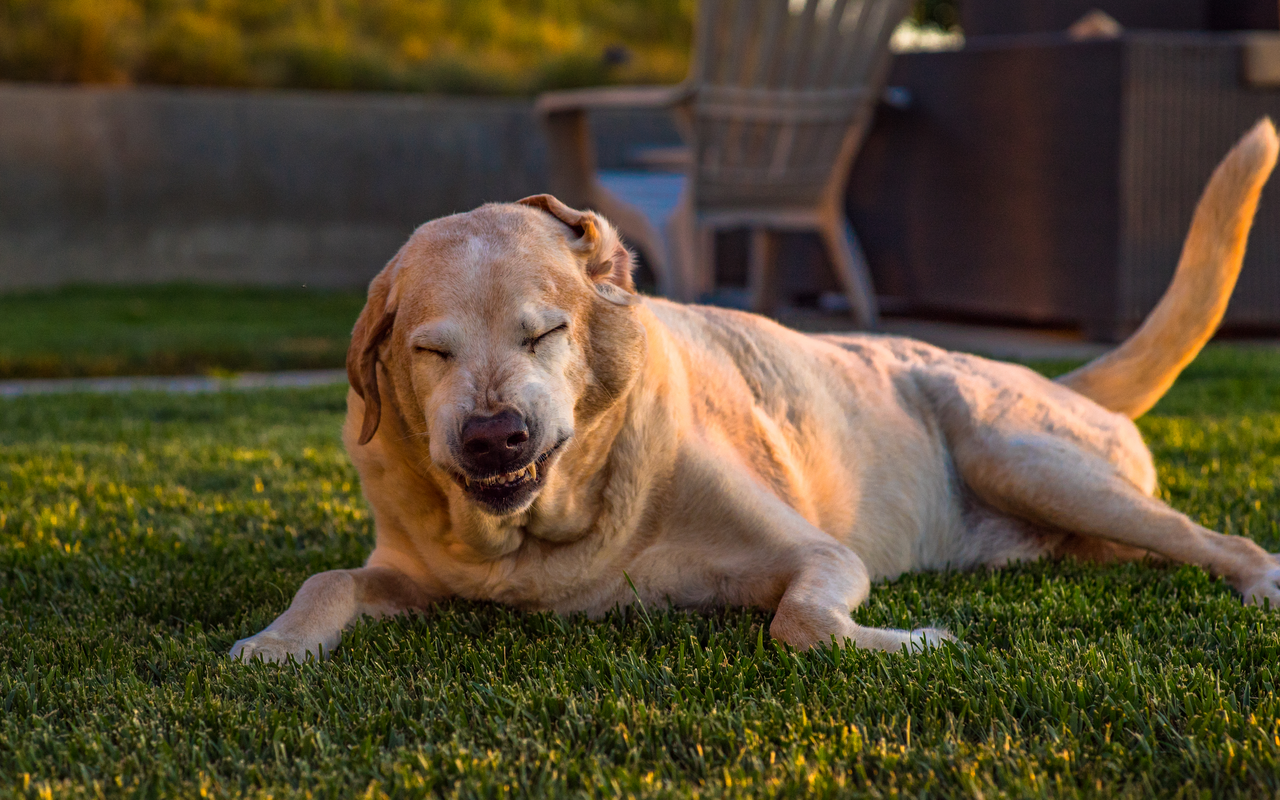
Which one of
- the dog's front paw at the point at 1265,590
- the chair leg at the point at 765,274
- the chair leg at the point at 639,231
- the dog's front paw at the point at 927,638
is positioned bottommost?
the chair leg at the point at 765,274

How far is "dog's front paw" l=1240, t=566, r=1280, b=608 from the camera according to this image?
99.2 inches

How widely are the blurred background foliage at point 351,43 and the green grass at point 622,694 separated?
30.5 ft

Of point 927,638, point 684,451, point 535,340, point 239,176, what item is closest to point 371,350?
point 535,340

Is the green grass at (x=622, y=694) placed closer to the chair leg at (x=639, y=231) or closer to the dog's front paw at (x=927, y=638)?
the dog's front paw at (x=927, y=638)

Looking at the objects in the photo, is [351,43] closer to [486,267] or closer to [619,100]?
[619,100]

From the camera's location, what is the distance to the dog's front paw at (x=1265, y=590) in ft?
8.27

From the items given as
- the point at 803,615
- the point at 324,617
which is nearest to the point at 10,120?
the point at 324,617

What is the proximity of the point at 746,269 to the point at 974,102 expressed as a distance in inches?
117

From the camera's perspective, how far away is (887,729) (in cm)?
181

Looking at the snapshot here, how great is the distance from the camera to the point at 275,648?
228 centimetres

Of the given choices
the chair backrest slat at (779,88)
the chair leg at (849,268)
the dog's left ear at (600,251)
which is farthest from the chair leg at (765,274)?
the dog's left ear at (600,251)

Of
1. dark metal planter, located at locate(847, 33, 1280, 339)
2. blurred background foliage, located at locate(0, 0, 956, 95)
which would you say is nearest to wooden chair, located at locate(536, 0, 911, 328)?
dark metal planter, located at locate(847, 33, 1280, 339)

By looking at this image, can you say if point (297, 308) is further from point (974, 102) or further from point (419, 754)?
point (419, 754)

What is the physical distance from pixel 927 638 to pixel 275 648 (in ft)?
3.97
